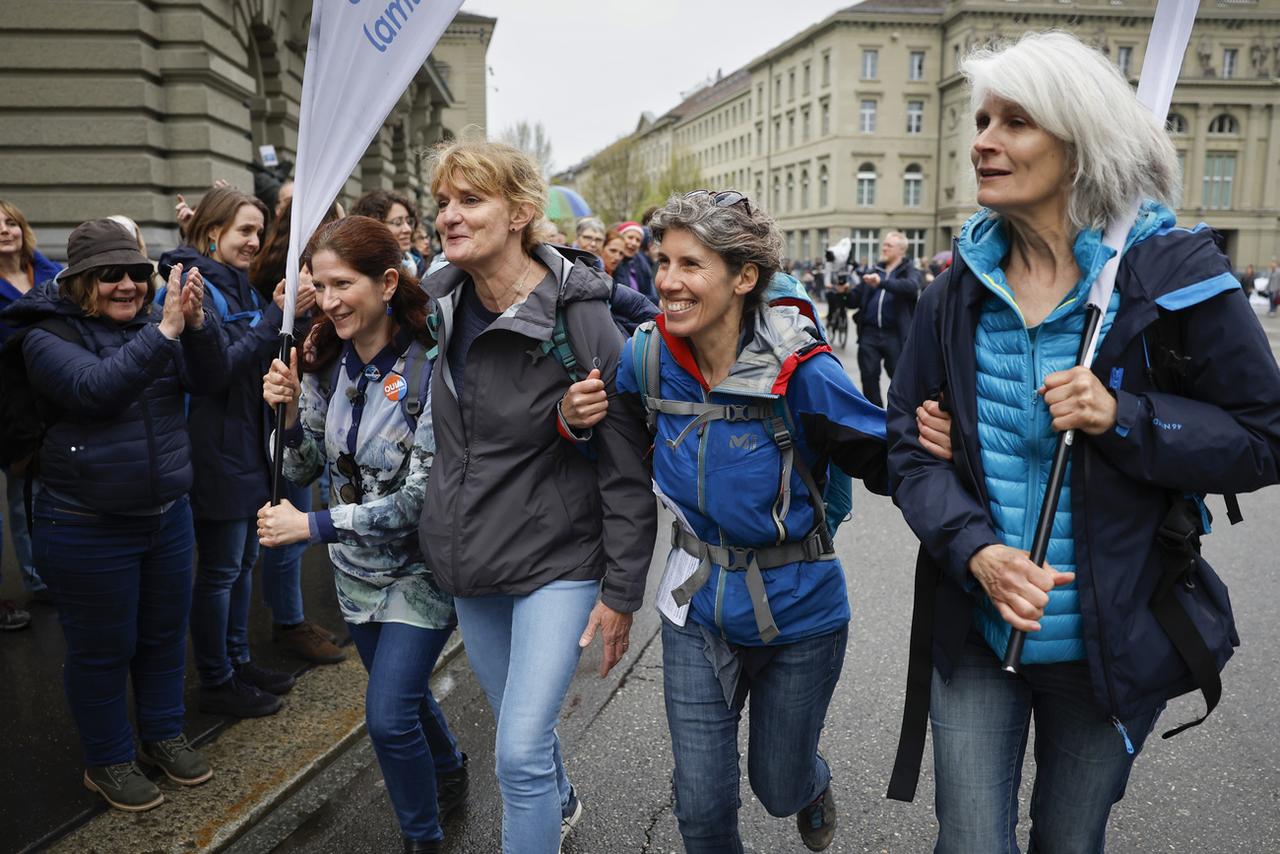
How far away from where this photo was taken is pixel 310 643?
185 inches

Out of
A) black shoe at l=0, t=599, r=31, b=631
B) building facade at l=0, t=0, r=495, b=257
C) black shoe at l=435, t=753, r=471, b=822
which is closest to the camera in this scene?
black shoe at l=435, t=753, r=471, b=822

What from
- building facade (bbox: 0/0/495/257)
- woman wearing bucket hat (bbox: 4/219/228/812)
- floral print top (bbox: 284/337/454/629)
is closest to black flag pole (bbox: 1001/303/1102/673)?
floral print top (bbox: 284/337/454/629)

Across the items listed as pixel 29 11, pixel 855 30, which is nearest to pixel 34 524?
pixel 29 11

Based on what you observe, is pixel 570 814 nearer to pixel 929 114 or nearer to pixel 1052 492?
pixel 1052 492

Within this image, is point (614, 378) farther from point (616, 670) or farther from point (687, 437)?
point (616, 670)

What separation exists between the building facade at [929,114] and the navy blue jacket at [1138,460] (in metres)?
54.8

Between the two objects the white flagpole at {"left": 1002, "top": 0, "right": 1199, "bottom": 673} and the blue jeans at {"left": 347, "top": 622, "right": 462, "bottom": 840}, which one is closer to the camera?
the white flagpole at {"left": 1002, "top": 0, "right": 1199, "bottom": 673}

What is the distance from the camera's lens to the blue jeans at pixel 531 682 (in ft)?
8.33

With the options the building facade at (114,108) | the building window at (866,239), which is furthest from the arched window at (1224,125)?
the building facade at (114,108)

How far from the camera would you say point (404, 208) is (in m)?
6.03

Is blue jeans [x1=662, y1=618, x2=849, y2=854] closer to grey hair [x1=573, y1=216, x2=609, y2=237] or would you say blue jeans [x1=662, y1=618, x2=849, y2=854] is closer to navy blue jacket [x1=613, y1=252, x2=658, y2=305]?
navy blue jacket [x1=613, y1=252, x2=658, y2=305]

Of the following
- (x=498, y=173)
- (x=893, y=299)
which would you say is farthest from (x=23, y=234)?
(x=893, y=299)

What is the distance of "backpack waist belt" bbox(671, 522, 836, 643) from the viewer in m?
2.48

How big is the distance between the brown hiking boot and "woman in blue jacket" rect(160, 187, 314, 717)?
316mm
